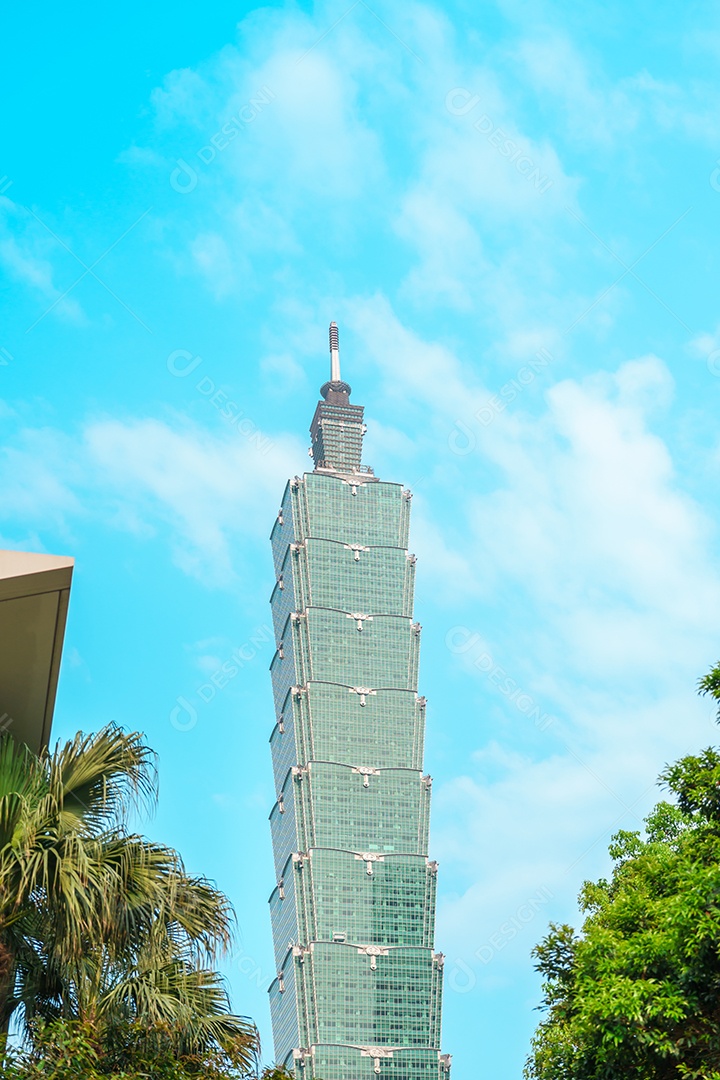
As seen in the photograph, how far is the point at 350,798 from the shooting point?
141 meters

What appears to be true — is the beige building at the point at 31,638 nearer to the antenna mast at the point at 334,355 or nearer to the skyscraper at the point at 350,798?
the skyscraper at the point at 350,798

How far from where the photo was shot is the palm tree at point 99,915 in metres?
10.4

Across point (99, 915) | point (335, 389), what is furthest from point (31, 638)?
point (335, 389)

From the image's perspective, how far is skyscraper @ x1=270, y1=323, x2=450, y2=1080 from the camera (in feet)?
436

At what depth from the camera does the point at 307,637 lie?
147125mm

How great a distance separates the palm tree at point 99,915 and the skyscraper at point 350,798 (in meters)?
127

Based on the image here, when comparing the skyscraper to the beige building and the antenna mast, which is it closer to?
the antenna mast

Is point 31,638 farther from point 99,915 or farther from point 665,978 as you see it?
point 665,978

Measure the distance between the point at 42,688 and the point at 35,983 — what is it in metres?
3.71

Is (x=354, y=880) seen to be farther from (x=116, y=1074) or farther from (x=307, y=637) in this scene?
(x=116, y=1074)

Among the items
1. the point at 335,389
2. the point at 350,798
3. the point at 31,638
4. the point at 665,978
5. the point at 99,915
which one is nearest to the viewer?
the point at 99,915

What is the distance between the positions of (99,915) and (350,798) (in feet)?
437

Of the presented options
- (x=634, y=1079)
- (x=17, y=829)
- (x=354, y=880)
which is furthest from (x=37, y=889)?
(x=354, y=880)

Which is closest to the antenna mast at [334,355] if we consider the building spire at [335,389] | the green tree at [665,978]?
the building spire at [335,389]
